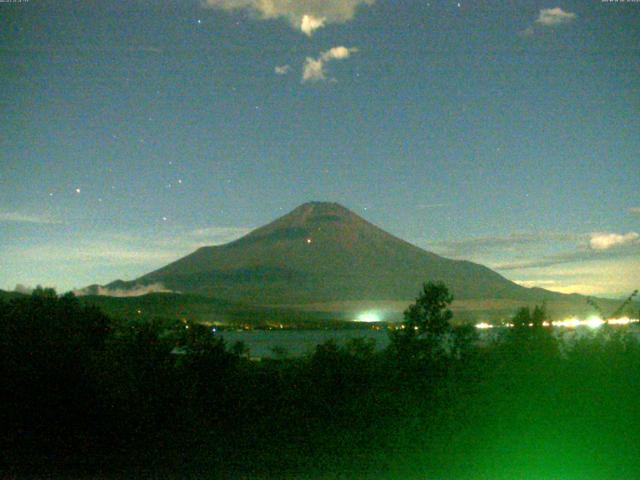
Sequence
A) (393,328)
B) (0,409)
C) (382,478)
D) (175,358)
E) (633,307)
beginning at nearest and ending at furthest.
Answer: (382,478)
(0,409)
(175,358)
(393,328)
(633,307)

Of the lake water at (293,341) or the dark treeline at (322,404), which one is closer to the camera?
the dark treeline at (322,404)

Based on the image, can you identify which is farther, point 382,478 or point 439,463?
point 439,463

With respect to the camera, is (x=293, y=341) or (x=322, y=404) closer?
(x=322, y=404)

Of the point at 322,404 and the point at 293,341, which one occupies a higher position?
the point at 322,404

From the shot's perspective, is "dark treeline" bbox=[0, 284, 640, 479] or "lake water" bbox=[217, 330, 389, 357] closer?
"dark treeline" bbox=[0, 284, 640, 479]

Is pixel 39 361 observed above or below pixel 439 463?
above

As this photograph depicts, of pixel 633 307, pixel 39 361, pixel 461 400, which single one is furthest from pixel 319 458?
pixel 633 307

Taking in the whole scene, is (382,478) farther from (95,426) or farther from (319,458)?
(95,426)

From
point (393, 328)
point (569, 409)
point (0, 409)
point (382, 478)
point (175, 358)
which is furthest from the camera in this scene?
point (393, 328)
